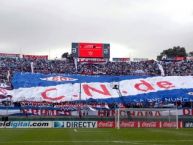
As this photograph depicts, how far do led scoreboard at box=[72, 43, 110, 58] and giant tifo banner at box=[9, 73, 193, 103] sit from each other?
43.6 ft

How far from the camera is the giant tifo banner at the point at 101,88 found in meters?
76.2

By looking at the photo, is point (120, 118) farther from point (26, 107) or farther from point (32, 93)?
point (32, 93)

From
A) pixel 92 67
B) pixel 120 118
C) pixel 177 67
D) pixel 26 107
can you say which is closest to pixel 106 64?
pixel 92 67

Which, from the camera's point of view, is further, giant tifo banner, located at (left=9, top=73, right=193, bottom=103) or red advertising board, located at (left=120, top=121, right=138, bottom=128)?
giant tifo banner, located at (left=9, top=73, right=193, bottom=103)

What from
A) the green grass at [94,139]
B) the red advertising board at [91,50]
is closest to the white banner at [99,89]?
the red advertising board at [91,50]

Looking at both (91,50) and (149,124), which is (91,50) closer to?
(91,50)

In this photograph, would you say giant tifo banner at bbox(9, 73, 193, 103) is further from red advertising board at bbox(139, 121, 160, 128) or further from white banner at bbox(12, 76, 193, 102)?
red advertising board at bbox(139, 121, 160, 128)

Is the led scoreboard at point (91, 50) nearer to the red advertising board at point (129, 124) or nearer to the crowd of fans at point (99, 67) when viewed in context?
the crowd of fans at point (99, 67)

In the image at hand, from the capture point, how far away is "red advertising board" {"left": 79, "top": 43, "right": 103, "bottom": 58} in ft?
310

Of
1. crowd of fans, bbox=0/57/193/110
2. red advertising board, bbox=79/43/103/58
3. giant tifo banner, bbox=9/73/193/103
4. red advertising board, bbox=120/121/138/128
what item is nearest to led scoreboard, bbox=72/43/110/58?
red advertising board, bbox=79/43/103/58

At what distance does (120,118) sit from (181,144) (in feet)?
101

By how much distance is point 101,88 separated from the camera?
7931 cm

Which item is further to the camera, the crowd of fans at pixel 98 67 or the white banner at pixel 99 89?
the crowd of fans at pixel 98 67

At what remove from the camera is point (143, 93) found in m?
79.1
